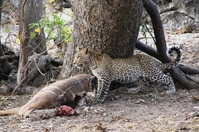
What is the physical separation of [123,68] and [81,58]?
3.02 ft

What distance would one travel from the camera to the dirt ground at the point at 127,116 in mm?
5505

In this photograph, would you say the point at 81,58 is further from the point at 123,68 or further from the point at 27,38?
the point at 27,38

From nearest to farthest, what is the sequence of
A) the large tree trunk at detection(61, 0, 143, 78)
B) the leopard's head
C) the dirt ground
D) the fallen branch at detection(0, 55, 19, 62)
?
the dirt ground → the large tree trunk at detection(61, 0, 143, 78) → the leopard's head → the fallen branch at detection(0, 55, 19, 62)

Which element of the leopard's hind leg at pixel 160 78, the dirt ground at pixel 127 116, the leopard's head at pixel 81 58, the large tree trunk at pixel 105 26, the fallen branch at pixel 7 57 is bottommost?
the dirt ground at pixel 127 116

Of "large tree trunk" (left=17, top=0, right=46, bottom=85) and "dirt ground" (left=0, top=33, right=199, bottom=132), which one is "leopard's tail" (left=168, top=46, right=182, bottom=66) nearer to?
"dirt ground" (left=0, top=33, right=199, bottom=132)

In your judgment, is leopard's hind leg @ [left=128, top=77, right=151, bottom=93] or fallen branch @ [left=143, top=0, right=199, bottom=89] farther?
leopard's hind leg @ [left=128, top=77, right=151, bottom=93]

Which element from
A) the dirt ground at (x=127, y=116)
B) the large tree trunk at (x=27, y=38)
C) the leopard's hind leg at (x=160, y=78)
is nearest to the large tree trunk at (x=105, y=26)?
the leopard's hind leg at (x=160, y=78)

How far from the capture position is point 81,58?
8.12 metres

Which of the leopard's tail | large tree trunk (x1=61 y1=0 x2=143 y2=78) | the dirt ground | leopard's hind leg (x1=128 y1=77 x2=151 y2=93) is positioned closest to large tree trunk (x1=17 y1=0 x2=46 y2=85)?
the dirt ground

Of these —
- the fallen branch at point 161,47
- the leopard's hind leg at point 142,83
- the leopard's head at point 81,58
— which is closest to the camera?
the leopard's head at point 81,58

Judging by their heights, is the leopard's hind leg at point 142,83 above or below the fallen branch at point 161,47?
below

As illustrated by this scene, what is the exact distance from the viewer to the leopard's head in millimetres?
8047

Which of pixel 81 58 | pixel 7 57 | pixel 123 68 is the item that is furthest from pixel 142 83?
pixel 7 57

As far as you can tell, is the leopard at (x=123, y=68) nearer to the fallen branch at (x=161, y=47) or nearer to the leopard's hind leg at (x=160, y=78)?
the leopard's hind leg at (x=160, y=78)
